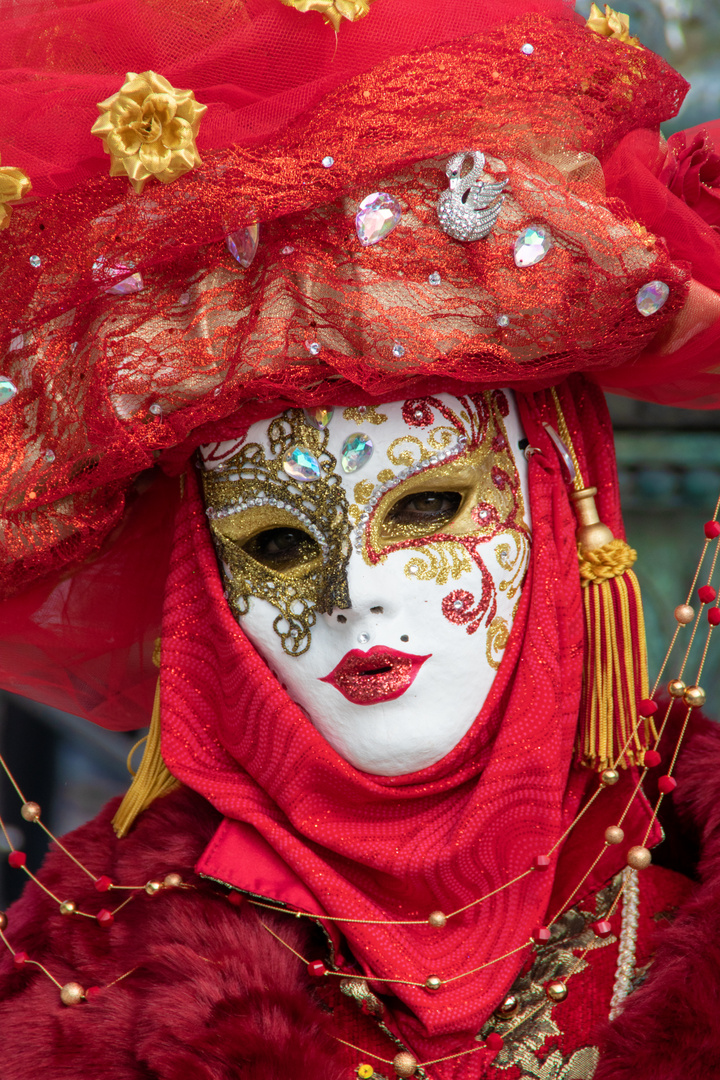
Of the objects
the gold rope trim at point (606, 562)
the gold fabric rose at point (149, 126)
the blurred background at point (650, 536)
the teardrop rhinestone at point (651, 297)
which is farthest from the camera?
the blurred background at point (650, 536)

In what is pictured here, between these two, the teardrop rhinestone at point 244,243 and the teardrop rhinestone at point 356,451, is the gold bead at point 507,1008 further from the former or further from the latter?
the teardrop rhinestone at point 244,243

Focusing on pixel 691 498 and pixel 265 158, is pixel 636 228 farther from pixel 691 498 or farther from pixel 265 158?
pixel 691 498

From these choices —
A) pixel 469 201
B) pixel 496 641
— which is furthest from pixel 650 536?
pixel 469 201

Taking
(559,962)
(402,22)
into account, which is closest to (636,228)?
(402,22)

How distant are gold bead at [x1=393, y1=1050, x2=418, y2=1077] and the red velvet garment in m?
0.04

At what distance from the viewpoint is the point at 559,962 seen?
142 centimetres

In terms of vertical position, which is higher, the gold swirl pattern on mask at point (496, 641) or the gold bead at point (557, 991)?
the gold swirl pattern on mask at point (496, 641)

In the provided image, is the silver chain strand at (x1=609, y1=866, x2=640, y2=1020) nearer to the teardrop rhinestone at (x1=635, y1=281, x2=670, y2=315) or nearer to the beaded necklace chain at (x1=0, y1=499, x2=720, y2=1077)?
the beaded necklace chain at (x1=0, y1=499, x2=720, y2=1077)

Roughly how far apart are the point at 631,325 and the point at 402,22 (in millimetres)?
408

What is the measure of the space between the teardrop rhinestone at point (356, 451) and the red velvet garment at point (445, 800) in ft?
0.80

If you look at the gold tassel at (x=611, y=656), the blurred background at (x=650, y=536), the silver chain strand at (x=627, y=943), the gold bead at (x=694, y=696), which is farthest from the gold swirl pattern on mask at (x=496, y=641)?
the blurred background at (x=650, y=536)

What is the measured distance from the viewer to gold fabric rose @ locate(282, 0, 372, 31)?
1142 millimetres

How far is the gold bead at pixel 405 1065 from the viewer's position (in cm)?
130

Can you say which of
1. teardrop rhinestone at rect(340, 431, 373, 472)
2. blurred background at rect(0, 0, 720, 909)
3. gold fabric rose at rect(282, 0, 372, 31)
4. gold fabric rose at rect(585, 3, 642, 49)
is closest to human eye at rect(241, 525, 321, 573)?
teardrop rhinestone at rect(340, 431, 373, 472)
